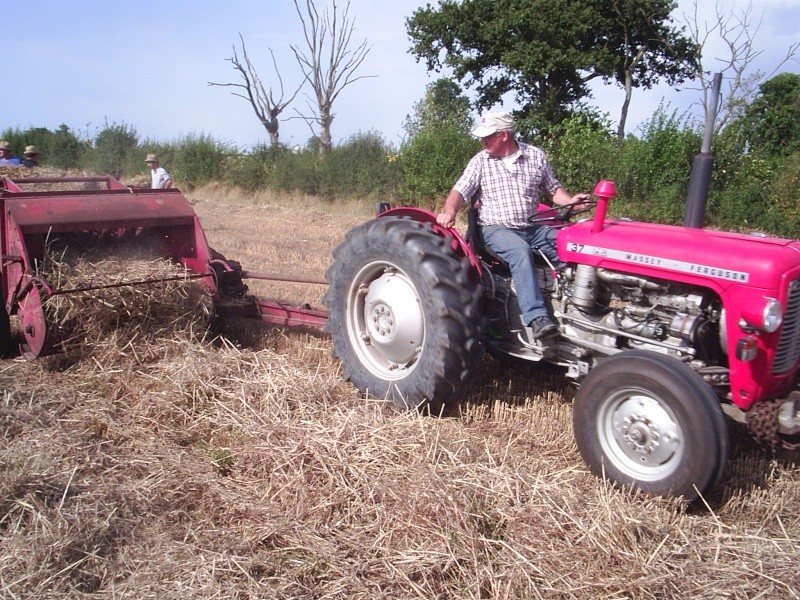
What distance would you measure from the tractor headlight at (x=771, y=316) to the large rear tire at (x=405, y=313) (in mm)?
1399

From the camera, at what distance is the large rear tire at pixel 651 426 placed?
310cm

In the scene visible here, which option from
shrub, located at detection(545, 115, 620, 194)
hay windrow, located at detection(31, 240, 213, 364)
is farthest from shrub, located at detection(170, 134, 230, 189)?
hay windrow, located at detection(31, 240, 213, 364)

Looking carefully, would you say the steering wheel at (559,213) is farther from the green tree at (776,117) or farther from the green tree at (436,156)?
the green tree at (776,117)

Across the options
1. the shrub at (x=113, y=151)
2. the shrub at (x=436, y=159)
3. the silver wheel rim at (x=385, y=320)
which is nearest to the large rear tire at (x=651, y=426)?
the silver wheel rim at (x=385, y=320)

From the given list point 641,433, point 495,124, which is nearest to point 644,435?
point 641,433

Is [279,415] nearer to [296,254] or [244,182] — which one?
[296,254]

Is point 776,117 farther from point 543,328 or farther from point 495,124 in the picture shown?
point 543,328

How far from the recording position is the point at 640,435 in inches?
Result: 131

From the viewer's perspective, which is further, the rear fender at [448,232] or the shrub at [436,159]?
the shrub at [436,159]

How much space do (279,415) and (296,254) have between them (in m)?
6.16

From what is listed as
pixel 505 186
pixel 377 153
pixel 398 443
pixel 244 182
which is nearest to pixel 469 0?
pixel 377 153

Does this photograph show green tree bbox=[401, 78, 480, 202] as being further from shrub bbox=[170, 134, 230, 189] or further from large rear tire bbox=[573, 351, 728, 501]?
large rear tire bbox=[573, 351, 728, 501]

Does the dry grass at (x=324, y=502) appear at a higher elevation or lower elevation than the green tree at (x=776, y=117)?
lower

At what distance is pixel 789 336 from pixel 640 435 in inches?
32.9
